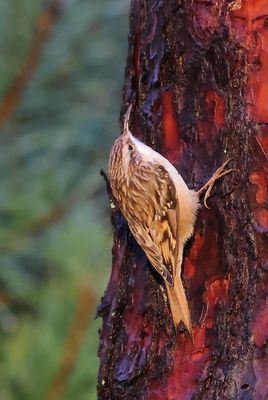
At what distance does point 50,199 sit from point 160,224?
5.79 ft

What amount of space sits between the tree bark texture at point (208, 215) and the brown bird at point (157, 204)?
0.03 meters

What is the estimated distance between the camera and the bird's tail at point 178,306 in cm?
241

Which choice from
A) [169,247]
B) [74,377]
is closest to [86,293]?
[74,377]

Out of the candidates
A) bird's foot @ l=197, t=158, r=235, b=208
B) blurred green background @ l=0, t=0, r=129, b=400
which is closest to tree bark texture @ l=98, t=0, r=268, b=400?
bird's foot @ l=197, t=158, r=235, b=208

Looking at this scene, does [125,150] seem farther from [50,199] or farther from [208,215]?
[50,199]

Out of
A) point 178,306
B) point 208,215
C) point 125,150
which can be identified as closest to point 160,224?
point 125,150

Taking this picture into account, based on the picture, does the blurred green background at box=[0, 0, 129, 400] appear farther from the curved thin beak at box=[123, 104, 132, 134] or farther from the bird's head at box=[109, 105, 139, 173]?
the curved thin beak at box=[123, 104, 132, 134]

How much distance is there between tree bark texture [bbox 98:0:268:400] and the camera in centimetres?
238

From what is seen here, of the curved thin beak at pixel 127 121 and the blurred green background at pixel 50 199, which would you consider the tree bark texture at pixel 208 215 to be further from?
the blurred green background at pixel 50 199

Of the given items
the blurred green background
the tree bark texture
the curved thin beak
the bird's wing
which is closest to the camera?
the tree bark texture

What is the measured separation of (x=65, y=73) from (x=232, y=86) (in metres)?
2.43

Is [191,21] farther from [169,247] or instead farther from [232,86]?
[169,247]

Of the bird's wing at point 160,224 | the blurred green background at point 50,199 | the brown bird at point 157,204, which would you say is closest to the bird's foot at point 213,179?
the brown bird at point 157,204

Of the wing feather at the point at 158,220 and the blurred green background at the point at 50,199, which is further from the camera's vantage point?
the blurred green background at the point at 50,199
